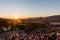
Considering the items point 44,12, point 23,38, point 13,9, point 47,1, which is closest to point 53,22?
point 44,12

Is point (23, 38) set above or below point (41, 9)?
below

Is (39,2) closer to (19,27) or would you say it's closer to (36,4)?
(36,4)

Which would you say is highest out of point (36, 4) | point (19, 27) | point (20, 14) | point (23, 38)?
point (36, 4)

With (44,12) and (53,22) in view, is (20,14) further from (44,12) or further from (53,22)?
(53,22)

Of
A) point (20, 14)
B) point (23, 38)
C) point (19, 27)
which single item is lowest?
point (23, 38)

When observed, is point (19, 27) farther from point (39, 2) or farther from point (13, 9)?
point (39, 2)

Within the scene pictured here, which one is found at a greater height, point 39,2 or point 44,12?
point 39,2

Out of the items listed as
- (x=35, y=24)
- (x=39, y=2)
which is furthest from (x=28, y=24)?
(x=39, y=2)
